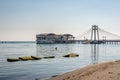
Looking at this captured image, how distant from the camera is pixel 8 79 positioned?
775 inches

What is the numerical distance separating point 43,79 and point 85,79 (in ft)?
22.5

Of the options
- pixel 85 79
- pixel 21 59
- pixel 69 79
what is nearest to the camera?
pixel 85 79

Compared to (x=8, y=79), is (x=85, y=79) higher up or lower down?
higher up

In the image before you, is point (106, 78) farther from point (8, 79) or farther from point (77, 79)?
point (8, 79)

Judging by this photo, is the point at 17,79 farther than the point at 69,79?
Yes

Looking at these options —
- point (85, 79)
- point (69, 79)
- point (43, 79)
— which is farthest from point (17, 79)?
point (85, 79)

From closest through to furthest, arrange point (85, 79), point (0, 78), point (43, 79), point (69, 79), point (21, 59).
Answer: point (85, 79), point (69, 79), point (43, 79), point (0, 78), point (21, 59)

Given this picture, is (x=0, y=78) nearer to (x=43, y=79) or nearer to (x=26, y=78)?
(x=26, y=78)

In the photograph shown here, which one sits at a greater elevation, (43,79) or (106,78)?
(106,78)

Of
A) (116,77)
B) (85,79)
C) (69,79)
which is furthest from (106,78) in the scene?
(69,79)

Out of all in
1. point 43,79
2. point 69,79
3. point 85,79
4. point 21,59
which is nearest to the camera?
point 85,79

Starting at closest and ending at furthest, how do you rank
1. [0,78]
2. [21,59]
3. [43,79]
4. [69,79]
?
[69,79] → [43,79] → [0,78] → [21,59]

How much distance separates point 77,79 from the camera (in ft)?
43.3

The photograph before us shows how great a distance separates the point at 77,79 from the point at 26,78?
7919 mm
